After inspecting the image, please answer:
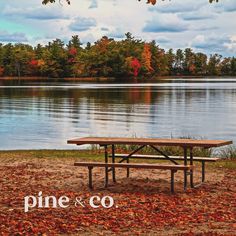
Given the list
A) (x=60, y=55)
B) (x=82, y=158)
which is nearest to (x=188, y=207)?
(x=82, y=158)

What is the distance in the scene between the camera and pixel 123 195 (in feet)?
31.0

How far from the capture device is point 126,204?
8734mm

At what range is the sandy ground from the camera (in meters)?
7.32

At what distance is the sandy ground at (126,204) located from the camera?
7320 mm

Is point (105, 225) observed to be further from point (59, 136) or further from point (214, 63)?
point (214, 63)

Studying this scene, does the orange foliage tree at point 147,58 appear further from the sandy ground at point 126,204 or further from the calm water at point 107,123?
the sandy ground at point 126,204

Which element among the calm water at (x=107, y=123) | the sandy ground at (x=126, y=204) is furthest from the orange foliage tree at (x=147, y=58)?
the sandy ground at (x=126, y=204)

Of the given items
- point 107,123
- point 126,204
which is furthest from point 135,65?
point 126,204

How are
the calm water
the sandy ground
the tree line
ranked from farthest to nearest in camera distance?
the tree line → the calm water → the sandy ground

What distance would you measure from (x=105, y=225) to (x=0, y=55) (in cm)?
15114

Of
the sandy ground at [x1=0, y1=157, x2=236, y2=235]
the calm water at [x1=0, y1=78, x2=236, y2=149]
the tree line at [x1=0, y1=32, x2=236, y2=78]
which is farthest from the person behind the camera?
the tree line at [x1=0, y1=32, x2=236, y2=78]

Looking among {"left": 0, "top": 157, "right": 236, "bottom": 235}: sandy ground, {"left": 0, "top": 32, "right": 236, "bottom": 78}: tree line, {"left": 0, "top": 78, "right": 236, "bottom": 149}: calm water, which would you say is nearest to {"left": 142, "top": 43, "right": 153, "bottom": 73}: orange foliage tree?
{"left": 0, "top": 32, "right": 236, "bottom": 78}: tree line

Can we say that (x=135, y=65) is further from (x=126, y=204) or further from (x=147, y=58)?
(x=126, y=204)

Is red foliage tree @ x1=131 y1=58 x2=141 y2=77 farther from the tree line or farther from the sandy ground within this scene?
the sandy ground
